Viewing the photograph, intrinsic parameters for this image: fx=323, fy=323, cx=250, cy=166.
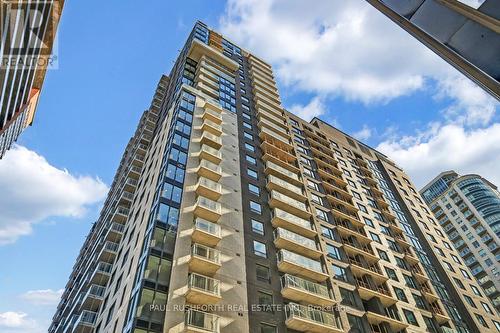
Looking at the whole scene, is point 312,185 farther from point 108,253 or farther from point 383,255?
point 108,253

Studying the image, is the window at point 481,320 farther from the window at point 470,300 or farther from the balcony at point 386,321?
the balcony at point 386,321

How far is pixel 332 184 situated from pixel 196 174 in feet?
83.7

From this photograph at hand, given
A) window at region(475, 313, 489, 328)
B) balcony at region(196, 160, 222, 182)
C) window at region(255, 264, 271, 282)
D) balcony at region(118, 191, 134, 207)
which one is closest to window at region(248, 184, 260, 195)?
balcony at region(196, 160, 222, 182)

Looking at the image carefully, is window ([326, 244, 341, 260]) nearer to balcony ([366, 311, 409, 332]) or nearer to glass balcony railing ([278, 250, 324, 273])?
glass balcony railing ([278, 250, 324, 273])

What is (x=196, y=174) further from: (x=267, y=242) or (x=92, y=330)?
(x=92, y=330)

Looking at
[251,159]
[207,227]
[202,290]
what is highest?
[251,159]

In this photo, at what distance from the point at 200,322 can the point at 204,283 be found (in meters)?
2.80

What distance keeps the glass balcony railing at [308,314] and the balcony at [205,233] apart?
7.85 meters

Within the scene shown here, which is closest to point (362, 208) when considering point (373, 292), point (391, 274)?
point (391, 274)

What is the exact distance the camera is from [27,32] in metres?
22.5

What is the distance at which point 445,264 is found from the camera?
49.4 meters

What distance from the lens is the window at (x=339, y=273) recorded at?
3346 cm

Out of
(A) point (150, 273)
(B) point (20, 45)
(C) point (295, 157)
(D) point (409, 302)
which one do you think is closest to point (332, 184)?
(C) point (295, 157)

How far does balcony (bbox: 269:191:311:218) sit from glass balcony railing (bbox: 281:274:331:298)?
9167 millimetres
